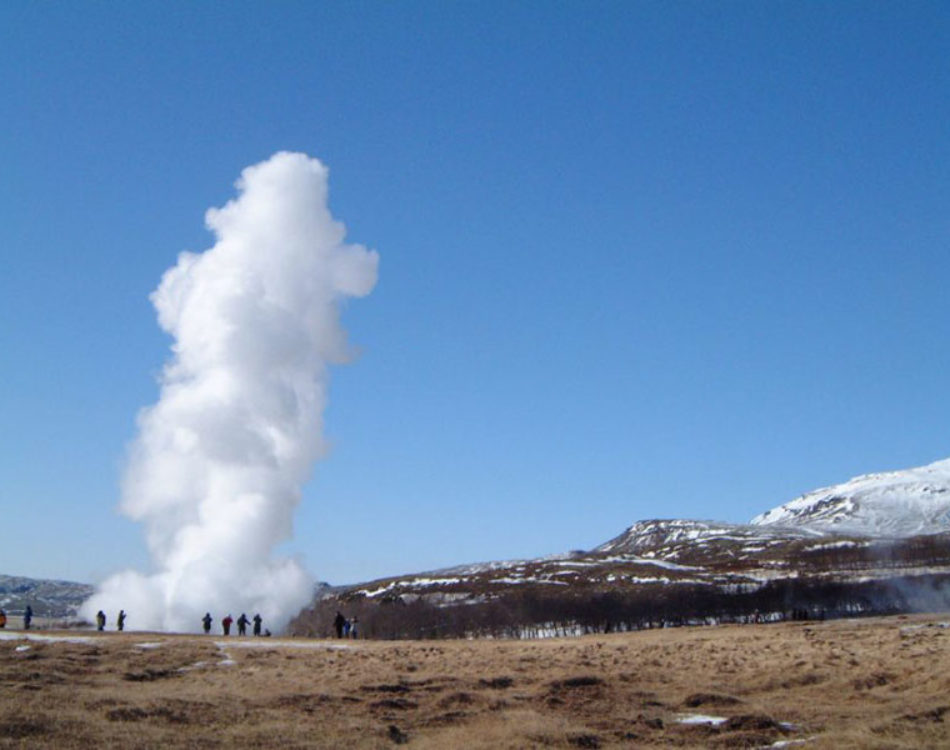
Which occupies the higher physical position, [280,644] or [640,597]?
[640,597]

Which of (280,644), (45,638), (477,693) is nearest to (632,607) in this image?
(280,644)

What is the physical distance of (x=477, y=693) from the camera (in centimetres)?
3156

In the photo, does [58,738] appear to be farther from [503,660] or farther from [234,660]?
[503,660]

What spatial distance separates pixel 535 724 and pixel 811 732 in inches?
304

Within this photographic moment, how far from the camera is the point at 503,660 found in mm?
43344

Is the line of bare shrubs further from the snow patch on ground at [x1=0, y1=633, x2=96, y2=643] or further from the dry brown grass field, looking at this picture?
the dry brown grass field

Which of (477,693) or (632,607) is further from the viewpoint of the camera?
(632,607)

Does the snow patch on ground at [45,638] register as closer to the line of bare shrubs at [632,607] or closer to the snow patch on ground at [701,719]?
the snow patch on ground at [701,719]

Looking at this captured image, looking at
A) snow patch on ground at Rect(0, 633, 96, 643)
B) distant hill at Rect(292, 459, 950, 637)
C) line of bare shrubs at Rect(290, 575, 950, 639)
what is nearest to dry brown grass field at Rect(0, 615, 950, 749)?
snow patch on ground at Rect(0, 633, 96, 643)

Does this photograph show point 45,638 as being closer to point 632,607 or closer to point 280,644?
point 280,644

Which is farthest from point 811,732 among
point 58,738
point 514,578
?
point 514,578

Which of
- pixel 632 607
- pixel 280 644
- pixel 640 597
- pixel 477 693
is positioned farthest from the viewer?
pixel 640 597

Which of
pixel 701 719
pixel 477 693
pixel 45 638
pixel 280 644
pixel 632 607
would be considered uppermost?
pixel 632 607

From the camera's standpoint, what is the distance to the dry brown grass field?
23484 millimetres
